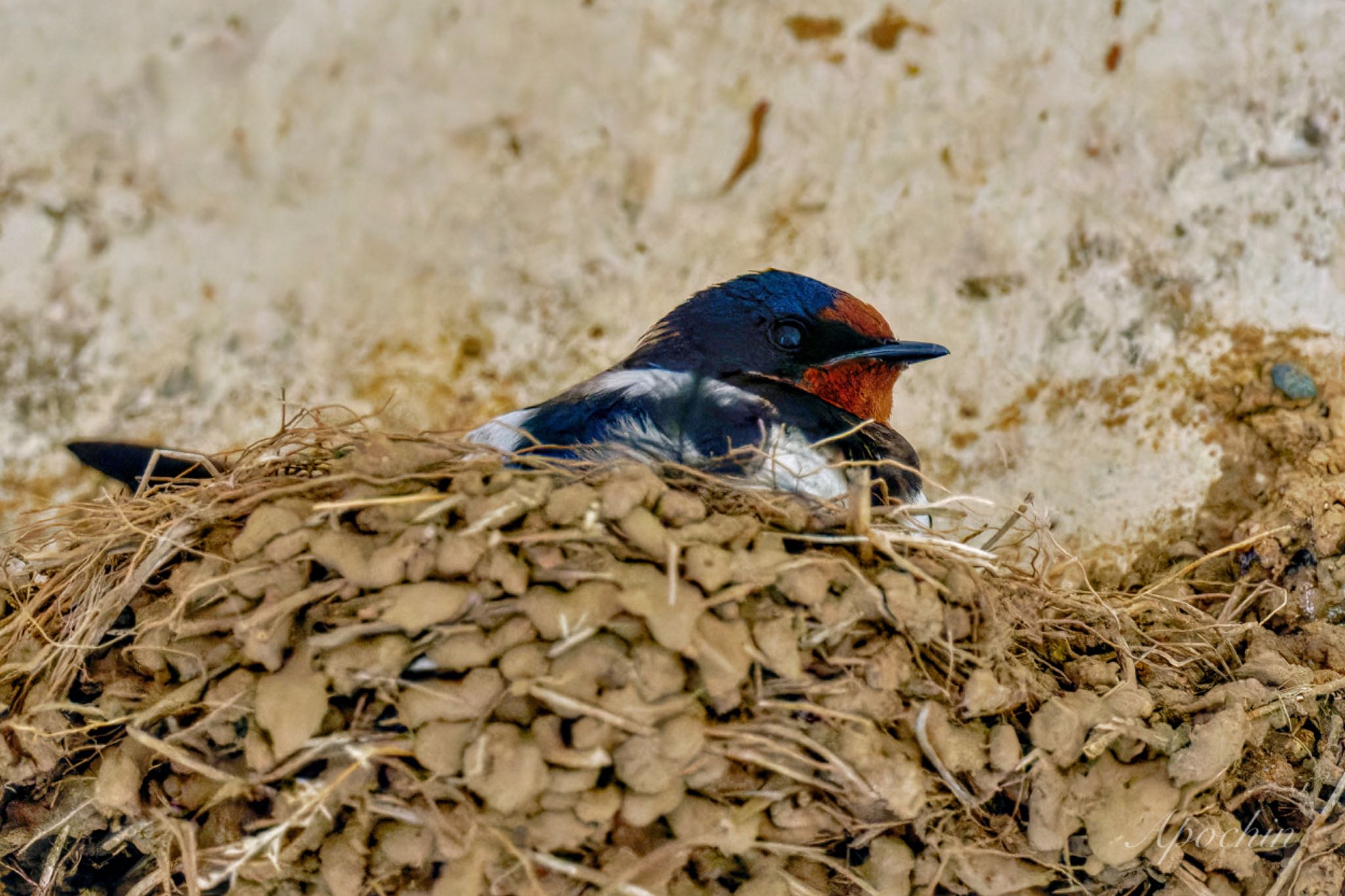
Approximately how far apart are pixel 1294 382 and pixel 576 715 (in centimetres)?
175

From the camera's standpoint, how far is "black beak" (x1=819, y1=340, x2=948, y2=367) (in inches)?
73.3

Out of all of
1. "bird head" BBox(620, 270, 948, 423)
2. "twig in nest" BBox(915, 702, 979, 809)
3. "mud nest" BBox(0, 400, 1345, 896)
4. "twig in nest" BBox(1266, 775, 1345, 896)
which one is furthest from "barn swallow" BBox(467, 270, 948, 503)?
"twig in nest" BBox(1266, 775, 1345, 896)

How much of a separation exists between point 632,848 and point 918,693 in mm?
431

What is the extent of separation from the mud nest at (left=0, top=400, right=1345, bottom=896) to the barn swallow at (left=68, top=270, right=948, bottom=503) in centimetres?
13

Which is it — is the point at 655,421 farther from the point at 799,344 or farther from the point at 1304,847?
the point at 1304,847

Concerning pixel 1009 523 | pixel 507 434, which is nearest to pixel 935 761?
pixel 1009 523

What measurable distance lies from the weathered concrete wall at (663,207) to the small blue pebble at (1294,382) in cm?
5

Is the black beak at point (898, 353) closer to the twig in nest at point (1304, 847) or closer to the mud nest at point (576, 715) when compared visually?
the mud nest at point (576, 715)

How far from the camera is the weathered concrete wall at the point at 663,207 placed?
216 centimetres


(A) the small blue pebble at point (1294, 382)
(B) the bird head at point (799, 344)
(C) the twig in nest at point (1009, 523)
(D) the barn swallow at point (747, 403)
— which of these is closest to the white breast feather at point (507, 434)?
(D) the barn swallow at point (747, 403)

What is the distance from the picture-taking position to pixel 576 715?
51.3 inches

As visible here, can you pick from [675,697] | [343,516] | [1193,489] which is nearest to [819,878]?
[675,697]

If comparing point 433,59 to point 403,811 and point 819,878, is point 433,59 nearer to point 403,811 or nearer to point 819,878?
point 403,811

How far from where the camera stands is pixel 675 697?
1.31m
